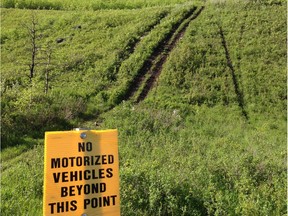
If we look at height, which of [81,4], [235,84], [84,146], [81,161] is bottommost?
[81,161]

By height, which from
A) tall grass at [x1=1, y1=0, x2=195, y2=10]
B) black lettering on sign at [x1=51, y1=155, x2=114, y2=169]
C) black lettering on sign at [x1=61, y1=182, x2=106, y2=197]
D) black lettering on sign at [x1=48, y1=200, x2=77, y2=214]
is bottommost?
black lettering on sign at [x1=48, y1=200, x2=77, y2=214]

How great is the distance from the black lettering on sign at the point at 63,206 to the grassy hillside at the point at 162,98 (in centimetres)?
237

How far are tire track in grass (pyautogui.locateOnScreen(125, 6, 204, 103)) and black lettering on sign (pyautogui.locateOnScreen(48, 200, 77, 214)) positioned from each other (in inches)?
548

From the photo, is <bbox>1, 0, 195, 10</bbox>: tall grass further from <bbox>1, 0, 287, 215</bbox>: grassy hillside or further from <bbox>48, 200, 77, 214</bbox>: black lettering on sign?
<bbox>48, 200, 77, 214</bbox>: black lettering on sign

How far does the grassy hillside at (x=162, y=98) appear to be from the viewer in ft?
21.1

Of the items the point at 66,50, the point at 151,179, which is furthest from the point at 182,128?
the point at 66,50

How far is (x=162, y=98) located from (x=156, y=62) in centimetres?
418

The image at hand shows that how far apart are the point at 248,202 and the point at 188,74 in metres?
14.2

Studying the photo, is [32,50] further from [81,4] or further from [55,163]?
[81,4]

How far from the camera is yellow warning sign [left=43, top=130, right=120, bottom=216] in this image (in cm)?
339

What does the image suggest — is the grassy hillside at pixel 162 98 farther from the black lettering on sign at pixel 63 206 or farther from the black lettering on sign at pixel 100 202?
the black lettering on sign at pixel 63 206

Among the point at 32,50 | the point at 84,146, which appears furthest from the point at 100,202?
the point at 32,50

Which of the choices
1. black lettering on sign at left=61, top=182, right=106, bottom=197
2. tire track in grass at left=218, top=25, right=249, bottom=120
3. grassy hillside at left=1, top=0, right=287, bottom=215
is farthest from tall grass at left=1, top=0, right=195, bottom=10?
black lettering on sign at left=61, top=182, right=106, bottom=197

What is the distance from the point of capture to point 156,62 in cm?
2094
